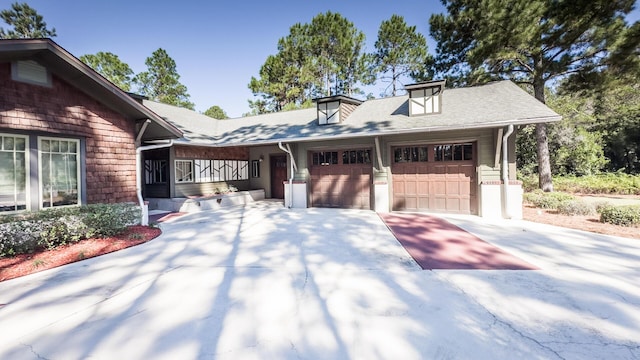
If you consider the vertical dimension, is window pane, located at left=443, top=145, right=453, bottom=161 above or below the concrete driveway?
above

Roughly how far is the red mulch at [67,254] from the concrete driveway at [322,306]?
1.04ft

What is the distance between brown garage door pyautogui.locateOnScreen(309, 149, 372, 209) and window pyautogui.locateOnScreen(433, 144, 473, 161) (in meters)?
2.20

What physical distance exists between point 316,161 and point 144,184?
6590 millimetres

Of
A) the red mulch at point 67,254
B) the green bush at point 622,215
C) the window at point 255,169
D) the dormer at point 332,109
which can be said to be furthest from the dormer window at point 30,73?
the green bush at point 622,215

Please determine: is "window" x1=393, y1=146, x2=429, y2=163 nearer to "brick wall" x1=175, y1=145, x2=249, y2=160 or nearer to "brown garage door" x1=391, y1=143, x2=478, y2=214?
"brown garage door" x1=391, y1=143, x2=478, y2=214

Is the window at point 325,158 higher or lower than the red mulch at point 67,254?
higher

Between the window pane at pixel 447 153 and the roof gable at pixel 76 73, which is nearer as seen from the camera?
the roof gable at pixel 76 73

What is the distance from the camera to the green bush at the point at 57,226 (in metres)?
4.76

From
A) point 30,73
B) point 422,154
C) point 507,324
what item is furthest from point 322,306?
point 422,154

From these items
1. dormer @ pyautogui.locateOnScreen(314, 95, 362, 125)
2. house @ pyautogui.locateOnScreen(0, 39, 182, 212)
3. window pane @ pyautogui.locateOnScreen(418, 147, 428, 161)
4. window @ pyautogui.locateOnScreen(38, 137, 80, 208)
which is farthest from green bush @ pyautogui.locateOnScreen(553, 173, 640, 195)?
window @ pyautogui.locateOnScreen(38, 137, 80, 208)

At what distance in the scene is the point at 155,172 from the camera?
1096 centimetres

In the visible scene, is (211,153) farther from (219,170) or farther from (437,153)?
(437,153)

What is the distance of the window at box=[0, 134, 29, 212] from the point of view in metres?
5.64

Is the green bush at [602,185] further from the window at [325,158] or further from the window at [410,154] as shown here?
the window at [325,158]
